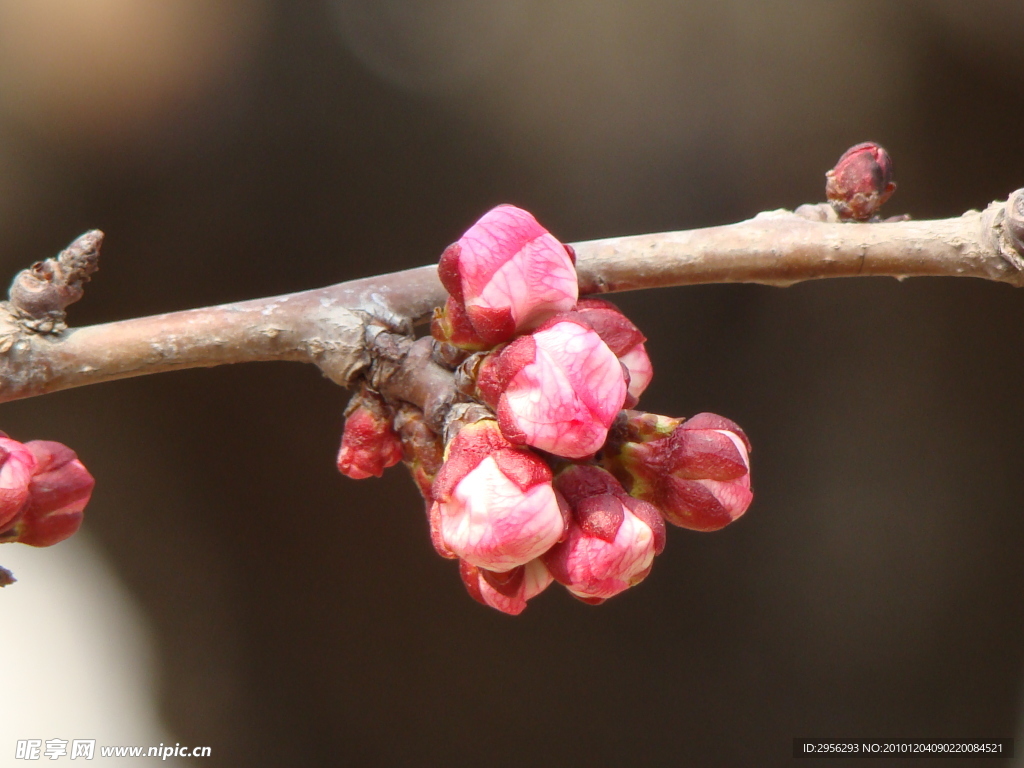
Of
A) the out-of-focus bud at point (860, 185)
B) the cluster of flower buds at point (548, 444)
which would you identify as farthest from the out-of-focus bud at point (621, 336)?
the out-of-focus bud at point (860, 185)

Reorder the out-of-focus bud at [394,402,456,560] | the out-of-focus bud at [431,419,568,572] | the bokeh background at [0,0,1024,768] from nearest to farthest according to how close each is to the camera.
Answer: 1. the out-of-focus bud at [431,419,568,572]
2. the out-of-focus bud at [394,402,456,560]
3. the bokeh background at [0,0,1024,768]

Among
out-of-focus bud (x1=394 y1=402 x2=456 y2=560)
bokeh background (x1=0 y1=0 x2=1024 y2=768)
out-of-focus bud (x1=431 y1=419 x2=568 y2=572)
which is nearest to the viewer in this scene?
out-of-focus bud (x1=431 y1=419 x2=568 y2=572)

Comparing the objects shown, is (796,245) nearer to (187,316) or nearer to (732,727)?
(187,316)

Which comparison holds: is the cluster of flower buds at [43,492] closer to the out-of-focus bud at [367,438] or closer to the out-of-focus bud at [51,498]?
the out-of-focus bud at [51,498]

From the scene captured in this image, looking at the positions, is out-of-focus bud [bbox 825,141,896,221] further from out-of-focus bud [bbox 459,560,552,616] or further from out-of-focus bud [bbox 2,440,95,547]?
out-of-focus bud [bbox 2,440,95,547]

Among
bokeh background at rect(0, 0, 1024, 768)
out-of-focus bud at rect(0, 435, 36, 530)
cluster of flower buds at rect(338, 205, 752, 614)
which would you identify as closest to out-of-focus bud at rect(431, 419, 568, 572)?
cluster of flower buds at rect(338, 205, 752, 614)

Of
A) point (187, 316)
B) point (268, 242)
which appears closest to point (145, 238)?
point (268, 242)
